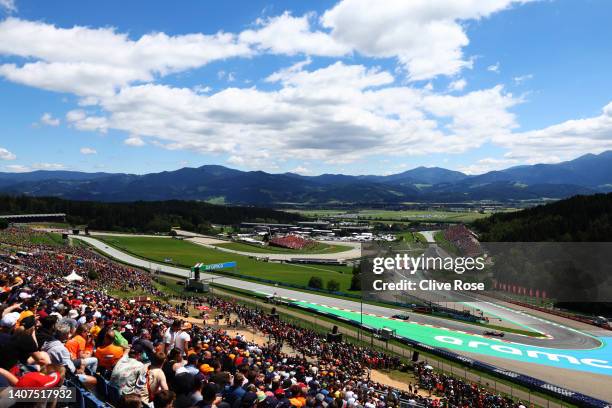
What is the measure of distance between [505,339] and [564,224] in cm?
4649

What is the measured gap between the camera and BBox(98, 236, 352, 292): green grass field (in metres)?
67.9

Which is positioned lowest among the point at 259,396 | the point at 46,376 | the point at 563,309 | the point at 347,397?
the point at 563,309

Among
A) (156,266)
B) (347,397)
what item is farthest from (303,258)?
(347,397)

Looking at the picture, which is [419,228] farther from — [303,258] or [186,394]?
[186,394]

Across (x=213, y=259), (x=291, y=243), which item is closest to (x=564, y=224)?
(x=213, y=259)

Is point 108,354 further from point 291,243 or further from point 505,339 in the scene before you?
point 291,243

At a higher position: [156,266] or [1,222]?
[1,222]

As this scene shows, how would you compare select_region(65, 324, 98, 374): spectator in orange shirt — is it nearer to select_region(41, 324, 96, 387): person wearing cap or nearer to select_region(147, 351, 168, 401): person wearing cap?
select_region(41, 324, 96, 387): person wearing cap

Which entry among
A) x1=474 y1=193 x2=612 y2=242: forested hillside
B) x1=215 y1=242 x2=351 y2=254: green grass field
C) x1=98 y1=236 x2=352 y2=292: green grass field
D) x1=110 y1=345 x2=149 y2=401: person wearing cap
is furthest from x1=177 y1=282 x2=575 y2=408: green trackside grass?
x1=215 y1=242 x2=351 y2=254: green grass field

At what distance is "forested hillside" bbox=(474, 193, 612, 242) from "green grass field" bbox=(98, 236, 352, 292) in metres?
31.8

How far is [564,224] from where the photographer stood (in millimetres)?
73688

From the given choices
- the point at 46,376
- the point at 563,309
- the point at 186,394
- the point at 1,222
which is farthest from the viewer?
the point at 1,222

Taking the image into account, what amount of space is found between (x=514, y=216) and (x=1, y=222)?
106 m

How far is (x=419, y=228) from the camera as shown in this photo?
559ft
